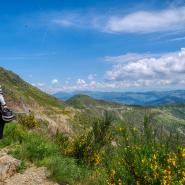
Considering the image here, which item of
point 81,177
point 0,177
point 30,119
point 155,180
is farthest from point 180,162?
point 30,119

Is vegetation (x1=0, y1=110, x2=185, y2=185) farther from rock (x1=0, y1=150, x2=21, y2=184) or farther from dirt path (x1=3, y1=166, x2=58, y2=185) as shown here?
rock (x1=0, y1=150, x2=21, y2=184)

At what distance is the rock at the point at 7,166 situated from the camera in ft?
36.7

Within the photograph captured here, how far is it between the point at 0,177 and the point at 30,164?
1.49 metres

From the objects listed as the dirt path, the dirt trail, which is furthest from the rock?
the dirt path

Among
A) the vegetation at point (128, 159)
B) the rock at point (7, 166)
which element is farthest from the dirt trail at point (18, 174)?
the vegetation at point (128, 159)

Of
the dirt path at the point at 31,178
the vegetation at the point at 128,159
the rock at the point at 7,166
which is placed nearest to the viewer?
the vegetation at the point at 128,159

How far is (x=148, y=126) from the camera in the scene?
883 centimetres

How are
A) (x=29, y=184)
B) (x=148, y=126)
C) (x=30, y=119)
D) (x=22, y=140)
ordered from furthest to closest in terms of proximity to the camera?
(x=30, y=119) < (x=22, y=140) < (x=29, y=184) < (x=148, y=126)

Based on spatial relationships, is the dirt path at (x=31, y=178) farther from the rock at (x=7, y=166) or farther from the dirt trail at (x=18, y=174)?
the rock at (x=7, y=166)

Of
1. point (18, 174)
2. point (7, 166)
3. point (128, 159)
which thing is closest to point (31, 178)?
point (18, 174)

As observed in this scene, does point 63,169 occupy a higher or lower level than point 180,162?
lower

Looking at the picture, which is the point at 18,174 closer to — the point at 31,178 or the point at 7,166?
the point at 7,166

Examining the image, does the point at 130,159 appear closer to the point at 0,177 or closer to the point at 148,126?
the point at 148,126

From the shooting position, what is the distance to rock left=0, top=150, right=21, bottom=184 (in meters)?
11.2
